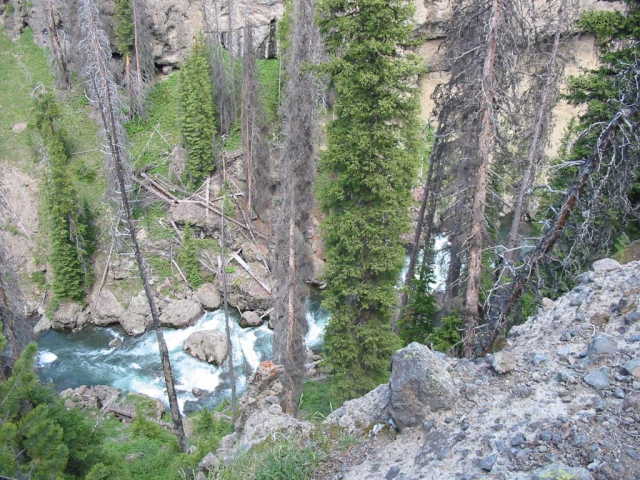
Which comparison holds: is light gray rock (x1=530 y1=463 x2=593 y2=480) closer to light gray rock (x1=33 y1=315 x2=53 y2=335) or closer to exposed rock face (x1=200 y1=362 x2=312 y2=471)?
exposed rock face (x1=200 y1=362 x2=312 y2=471)

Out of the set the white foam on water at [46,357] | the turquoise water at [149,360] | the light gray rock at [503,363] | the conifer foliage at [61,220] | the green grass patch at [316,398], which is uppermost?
the light gray rock at [503,363]

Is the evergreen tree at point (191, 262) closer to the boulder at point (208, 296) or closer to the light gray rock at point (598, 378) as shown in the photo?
the boulder at point (208, 296)

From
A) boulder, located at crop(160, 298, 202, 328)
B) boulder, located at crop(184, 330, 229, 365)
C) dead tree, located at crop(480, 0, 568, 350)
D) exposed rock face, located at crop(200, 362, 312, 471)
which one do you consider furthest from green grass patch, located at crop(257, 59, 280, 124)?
exposed rock face, located at crop(200, 362, 312, 471)

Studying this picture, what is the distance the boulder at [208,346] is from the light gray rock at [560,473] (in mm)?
19763

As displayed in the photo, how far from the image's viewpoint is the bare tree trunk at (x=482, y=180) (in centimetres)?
1077

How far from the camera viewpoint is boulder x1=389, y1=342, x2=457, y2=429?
22.9ft

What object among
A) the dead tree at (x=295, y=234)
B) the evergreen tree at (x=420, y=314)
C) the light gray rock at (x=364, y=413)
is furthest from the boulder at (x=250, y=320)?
the light gray rock at (x=364, y=413)

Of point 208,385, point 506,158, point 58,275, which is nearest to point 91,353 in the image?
point 58,275

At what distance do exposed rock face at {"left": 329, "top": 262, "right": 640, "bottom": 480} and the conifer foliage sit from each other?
22.7 metres

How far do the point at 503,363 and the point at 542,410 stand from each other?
1.20 meters

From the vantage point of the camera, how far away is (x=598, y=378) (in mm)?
6148

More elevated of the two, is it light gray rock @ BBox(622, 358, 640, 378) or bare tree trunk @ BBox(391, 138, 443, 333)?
light gray rock @ BBox(622, 358, 640, 378)

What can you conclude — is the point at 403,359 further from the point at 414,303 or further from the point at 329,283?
the point at 414,303

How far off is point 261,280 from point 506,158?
17.6m
